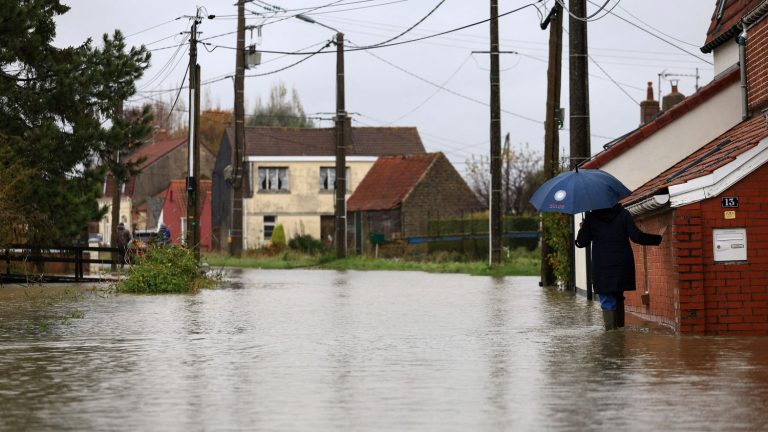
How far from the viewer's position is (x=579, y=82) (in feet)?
80.8

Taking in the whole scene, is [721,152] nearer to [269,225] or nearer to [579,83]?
[579,83]

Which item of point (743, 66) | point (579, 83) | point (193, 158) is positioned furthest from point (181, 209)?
point (743, 66)

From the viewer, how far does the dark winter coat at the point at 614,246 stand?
15695 mm

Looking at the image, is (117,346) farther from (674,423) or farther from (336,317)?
(674,423)

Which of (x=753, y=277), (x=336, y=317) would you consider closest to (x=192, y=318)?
(x=336, y=317)

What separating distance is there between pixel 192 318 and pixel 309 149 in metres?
56.1

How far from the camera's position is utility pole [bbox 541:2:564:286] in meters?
29.0

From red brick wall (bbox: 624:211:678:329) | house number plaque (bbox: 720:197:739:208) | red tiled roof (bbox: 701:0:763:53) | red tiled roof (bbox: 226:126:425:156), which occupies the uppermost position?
red tiled roof (bbox: 226:126:425:156)

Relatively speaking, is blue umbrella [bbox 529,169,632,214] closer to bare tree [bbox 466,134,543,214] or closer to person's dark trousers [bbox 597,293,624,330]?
person's dark trousers [bbox 597,293,624,330]

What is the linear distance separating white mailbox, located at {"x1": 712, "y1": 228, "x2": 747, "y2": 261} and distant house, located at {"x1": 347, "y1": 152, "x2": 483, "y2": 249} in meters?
51.4

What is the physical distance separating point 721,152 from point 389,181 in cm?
5438

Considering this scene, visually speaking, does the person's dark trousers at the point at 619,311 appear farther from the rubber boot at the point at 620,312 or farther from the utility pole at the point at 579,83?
the utility pole at the point at 579,83

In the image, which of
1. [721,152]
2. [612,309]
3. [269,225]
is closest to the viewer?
[612,309]

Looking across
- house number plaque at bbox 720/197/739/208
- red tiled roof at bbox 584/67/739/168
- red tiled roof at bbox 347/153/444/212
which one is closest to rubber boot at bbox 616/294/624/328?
house number plaque at bbox 720/197/739/208
